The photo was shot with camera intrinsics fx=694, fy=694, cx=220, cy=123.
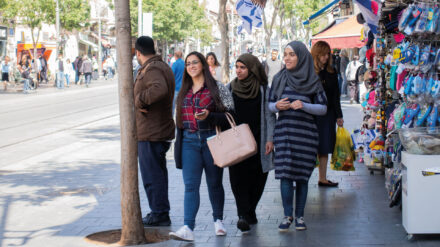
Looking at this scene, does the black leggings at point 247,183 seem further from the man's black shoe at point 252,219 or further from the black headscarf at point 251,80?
the black headscarf at point 251,80

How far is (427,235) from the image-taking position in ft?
20.1

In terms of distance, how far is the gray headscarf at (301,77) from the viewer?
651 cm

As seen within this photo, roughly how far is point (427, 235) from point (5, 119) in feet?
53.7

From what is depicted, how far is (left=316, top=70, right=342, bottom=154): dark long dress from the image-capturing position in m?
8.76

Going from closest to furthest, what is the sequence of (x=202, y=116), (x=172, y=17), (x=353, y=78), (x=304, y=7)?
(x=202, y=116), (x=353, y=78), (x=304, y=7), (x=172, y=17)

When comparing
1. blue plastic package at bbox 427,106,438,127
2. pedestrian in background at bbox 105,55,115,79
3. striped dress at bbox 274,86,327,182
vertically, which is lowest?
pedestrian in background at bbox 105,55,115,79

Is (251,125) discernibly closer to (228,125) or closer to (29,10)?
(228,125)

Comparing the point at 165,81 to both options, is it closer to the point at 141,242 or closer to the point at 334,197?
the point at 141,242

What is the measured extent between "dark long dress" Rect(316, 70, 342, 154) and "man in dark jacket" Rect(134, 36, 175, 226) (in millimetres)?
2434

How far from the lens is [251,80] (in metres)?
6.80

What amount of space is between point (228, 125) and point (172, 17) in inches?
2665

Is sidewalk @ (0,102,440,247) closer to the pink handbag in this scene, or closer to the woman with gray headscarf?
the woman with gray headscarf

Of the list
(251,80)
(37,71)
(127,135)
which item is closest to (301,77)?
(251,80)

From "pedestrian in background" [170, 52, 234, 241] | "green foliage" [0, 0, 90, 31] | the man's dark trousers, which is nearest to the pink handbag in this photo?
"pedestrian in background" [170, 52, 234, 241]
